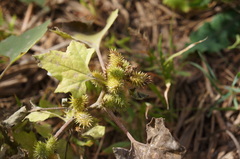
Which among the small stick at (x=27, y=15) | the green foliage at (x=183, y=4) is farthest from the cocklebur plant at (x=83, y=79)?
the small stick at (x=27, y=15)

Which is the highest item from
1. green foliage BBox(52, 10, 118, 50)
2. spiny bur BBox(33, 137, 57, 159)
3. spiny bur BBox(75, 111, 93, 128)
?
green foliage BBox(52, 10, 118, 50)

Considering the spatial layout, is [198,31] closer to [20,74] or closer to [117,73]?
[117,73]

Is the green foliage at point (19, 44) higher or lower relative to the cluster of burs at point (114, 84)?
higher

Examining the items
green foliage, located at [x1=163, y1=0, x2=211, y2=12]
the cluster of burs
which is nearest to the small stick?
green foliage, located at [x1=163, y1=0, x2=211, y2=12]

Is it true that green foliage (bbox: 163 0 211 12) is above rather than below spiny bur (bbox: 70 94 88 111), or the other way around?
above

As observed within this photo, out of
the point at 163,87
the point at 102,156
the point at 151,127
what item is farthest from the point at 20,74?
the point at 151,127

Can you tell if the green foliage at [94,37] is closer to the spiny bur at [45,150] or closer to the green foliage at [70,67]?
the green foliage at [70,67]

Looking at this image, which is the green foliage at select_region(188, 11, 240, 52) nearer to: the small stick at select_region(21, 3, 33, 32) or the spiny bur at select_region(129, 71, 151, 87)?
the spiny bur at select_region(129, 71, 151, 87)
